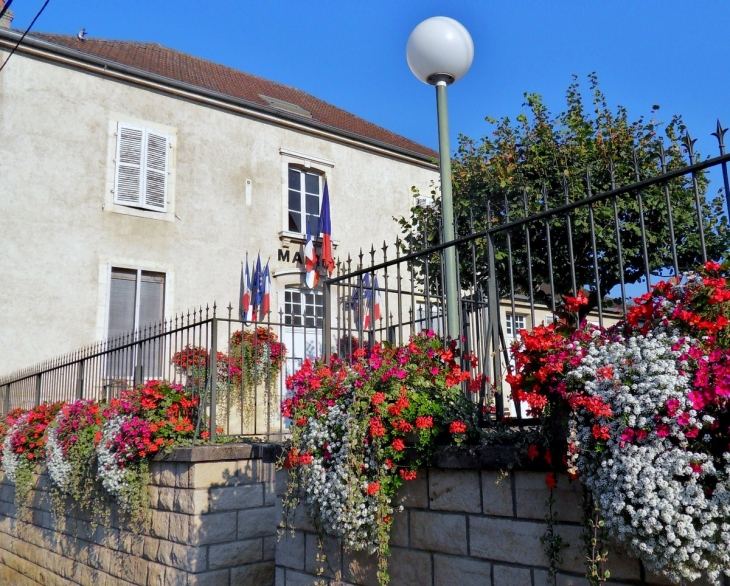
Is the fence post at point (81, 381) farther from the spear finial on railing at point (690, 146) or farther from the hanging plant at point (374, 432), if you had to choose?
the spear finial on railing at point (690, 146)

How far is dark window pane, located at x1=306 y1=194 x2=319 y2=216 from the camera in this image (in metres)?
15.4

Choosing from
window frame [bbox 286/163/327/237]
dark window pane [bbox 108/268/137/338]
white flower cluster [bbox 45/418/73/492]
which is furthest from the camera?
window frame [bbox 286/163/327/237]

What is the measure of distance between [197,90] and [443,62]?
33.5 feet

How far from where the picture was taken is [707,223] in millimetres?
7078

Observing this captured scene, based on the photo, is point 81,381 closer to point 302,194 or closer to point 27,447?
point 27,447

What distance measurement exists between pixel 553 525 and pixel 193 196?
11784 millimetres

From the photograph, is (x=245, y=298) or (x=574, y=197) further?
(x=245, y=298)

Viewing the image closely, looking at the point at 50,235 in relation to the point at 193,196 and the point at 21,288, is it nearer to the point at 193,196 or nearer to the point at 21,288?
the point at 21,288

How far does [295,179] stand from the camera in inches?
603

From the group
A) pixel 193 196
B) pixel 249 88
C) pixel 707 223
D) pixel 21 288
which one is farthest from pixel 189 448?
pixel 249 88

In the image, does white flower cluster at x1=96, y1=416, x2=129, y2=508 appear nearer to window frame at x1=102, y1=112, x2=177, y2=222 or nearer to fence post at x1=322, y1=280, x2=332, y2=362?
fence post at x1=322, y1=280, x2=332, y2=362

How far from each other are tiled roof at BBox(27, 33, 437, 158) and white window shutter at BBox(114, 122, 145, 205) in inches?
52.3

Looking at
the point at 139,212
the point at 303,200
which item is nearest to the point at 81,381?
the point at 139,212

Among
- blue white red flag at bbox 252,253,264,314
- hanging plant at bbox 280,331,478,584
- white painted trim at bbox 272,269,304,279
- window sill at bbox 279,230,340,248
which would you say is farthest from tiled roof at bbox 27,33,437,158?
hanging plant at bbox 280,331,478,584
